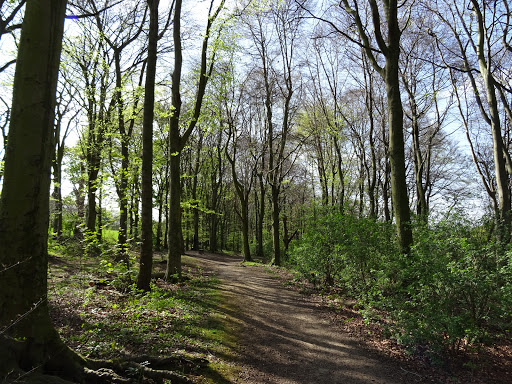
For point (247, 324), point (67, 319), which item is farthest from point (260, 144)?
point (67, 319)

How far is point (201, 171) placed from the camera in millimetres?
30422

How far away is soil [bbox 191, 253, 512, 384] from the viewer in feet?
14.2

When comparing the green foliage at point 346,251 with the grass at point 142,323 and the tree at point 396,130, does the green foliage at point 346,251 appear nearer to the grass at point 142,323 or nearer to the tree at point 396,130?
the tree at point 396,130

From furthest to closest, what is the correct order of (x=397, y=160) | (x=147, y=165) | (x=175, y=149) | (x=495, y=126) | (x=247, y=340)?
(x=175, y=149)
(x=495, y=126)
(x=147, y=165)
(x=397, y=160)
(x=247, y=340)

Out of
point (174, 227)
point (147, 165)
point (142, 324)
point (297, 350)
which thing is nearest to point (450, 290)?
point (297, 350)

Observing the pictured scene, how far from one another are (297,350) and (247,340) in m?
0.96

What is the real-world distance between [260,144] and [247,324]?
58.1 ft

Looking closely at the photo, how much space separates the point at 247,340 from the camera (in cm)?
571

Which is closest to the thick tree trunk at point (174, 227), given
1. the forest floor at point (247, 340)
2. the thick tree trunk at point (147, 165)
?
→ the forest floor at point (247, 340)

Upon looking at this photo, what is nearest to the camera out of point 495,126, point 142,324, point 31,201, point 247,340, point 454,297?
point 31,201

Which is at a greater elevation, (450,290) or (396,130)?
(396,130)

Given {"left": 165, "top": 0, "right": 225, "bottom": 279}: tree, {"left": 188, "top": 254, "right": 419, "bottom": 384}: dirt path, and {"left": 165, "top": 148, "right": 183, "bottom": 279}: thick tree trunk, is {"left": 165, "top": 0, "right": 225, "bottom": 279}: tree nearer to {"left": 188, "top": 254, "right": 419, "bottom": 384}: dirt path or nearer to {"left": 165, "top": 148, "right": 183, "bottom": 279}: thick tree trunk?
Result: {"left": 165, "top": 148, "right": 183, "bottom": 279}: thick tree trunk

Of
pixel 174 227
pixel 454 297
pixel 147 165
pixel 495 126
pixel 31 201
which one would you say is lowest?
pixel 454 297

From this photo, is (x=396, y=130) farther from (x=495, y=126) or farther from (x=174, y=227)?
(x=174, y=227)
